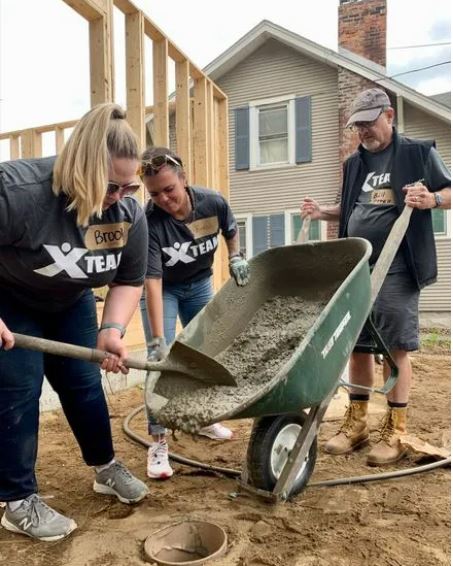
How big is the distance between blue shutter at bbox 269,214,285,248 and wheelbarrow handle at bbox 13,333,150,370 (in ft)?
31.7

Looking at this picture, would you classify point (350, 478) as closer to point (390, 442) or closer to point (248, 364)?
point (390, 442)

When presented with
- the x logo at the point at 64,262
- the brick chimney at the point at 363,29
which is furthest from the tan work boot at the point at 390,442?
the brick chimney at the point at 363,29

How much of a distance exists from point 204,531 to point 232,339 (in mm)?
881

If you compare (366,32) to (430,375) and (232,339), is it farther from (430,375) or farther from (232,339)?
(232,339)

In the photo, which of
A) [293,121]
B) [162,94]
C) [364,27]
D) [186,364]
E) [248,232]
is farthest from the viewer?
[248,232]

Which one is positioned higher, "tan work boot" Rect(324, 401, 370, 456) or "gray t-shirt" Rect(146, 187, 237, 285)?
"gray t-shirt" Rect(146, 187, 237, 285)

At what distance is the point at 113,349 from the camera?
203cm

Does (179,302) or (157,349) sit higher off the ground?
(179,302)

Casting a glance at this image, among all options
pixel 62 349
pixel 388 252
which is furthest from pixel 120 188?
pixel 388 252

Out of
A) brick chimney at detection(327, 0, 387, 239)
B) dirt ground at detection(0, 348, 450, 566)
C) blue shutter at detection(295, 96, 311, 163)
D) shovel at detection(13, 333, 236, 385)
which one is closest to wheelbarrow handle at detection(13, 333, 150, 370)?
shovel at detection(13, 333, 236, 385)

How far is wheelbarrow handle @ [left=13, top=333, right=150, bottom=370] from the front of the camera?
1.65 meters

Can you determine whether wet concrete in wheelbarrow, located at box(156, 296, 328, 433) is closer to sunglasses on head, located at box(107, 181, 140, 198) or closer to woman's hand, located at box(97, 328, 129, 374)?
woman's hand, located at box(97, 328, 129, 374)

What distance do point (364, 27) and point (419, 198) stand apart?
10.4 meters

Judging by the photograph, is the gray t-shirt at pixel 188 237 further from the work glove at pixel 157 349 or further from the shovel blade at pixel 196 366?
the shovel blade at pixel 196 366
